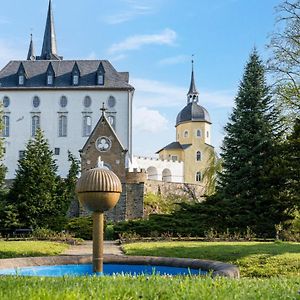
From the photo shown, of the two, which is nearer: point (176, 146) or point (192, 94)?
point (176, 146)

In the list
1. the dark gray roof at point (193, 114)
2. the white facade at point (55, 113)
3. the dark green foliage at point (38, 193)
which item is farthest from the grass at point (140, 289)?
the dark gray roof at point (193, 114)

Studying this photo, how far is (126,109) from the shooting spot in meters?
62.4

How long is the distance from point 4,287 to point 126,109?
5644 cm

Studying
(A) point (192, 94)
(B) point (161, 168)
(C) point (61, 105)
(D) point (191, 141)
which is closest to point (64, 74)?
(C) point (61, 105)

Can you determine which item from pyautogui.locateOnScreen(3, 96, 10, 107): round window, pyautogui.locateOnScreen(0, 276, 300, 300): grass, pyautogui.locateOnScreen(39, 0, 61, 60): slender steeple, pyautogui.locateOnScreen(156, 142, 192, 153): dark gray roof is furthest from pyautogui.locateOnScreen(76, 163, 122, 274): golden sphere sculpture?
pyautogui.locateOnScreen(156, 142, 192, 153): dark gray roof

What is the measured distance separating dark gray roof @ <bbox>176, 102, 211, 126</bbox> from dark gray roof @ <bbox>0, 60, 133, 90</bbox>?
2271 cm

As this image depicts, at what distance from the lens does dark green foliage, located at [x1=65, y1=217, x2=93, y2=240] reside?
30.5 metres

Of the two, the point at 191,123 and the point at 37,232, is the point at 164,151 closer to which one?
the point at 191,123

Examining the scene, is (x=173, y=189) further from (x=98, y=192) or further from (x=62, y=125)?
(x=98, y=192)

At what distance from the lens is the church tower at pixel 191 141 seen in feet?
271

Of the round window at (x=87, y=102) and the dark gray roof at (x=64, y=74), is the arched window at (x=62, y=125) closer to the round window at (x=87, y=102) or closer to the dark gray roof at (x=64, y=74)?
the round window at (x=87, y=102)

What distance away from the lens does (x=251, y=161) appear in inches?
1282

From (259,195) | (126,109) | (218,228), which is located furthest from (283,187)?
(126,109)

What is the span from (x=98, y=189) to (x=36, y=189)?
25704 millimetres
